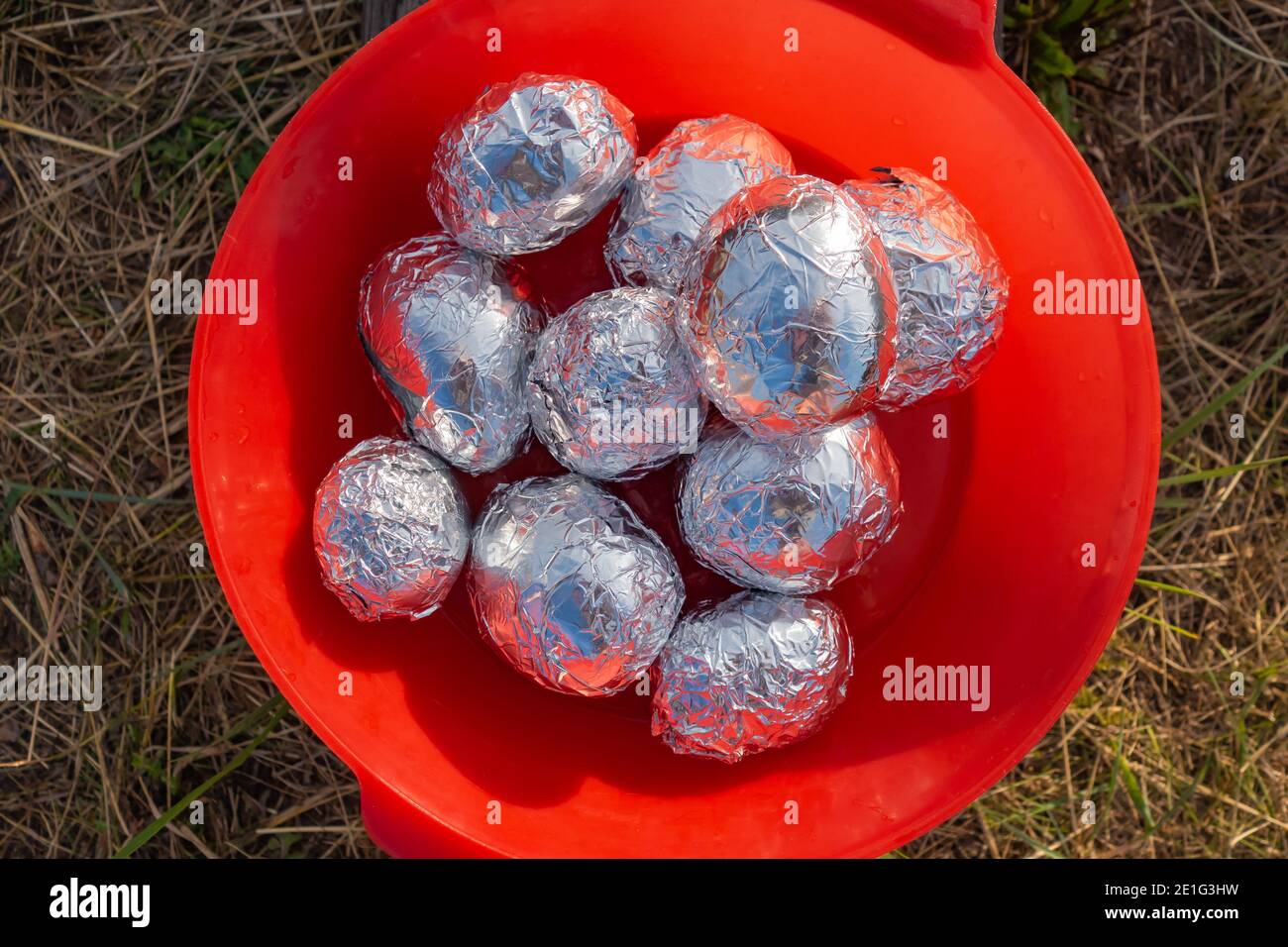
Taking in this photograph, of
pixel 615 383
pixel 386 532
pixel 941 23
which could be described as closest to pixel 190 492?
pixel 386 532

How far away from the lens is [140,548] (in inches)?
67.4

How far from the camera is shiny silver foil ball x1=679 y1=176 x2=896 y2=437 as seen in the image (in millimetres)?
1127

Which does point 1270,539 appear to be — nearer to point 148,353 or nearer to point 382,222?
point 382,222

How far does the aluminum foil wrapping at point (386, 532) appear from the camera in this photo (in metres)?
1.27

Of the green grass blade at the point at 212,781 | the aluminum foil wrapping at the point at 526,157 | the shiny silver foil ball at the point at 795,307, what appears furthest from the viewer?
the green grass blade at the point at 212,781

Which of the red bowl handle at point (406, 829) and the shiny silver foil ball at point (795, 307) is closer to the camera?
the shiny silver foil ball at point (795, 307)

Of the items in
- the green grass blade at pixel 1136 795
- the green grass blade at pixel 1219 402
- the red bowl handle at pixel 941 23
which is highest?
the red bowl handle at pixel 941 23

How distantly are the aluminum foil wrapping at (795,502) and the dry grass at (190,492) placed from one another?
28.3 inches

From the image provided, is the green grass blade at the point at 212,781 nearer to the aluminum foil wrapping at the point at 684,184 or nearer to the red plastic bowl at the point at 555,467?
the red plastic bowl at the point at 555,467

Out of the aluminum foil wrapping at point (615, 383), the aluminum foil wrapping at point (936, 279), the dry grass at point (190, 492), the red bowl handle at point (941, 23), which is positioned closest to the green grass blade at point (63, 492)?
the dry grass at point (190, 492)

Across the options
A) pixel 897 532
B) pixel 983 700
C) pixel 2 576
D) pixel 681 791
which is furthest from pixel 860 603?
pixel 2 576

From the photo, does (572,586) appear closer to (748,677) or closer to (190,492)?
(748,677)

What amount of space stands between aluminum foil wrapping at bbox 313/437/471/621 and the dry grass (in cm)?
53

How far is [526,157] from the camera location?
4.09 ft
